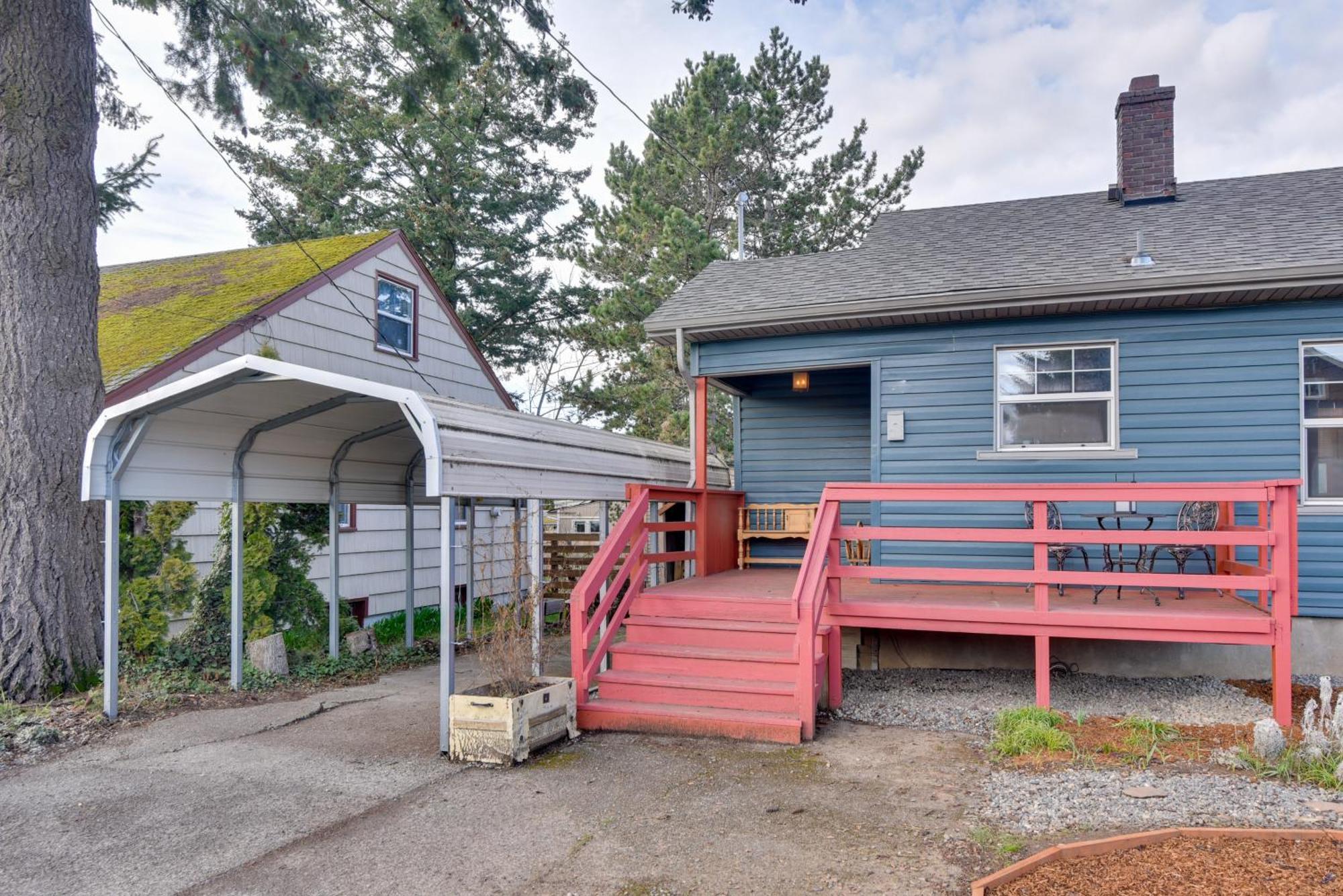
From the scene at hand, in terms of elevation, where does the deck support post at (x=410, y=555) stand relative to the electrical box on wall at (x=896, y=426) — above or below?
below

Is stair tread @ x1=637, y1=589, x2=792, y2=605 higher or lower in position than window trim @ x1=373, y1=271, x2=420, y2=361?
lower

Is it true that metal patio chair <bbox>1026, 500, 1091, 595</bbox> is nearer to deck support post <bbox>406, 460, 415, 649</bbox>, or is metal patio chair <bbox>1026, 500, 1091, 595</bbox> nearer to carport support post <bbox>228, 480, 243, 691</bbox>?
deck support post <bbox>406, 460, 415, 649</bbox>

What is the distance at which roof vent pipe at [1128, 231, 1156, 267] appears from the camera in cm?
695

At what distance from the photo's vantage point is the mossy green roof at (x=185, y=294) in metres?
8.28

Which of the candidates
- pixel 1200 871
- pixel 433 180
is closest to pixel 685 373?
pixel 1200 871

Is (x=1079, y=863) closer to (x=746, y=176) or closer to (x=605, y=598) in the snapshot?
(x=605, y=598)

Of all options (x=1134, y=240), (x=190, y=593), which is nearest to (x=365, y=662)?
(x=190, y=593)

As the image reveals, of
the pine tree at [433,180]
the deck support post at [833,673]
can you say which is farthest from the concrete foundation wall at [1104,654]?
the pine tree at [433,180]

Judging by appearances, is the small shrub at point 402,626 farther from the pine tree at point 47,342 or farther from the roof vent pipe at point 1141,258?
the roof vent pipe at point 1141,258

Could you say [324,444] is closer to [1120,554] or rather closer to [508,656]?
[508,656]

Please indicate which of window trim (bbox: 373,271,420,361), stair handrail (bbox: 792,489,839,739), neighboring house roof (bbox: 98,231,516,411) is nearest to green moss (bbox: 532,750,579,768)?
stair handrail (bbox: 792,489,839,739)

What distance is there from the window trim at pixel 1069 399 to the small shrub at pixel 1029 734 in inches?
107

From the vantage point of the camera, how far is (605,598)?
625 centimetres

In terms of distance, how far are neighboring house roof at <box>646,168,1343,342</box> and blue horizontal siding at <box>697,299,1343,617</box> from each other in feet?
0.60
